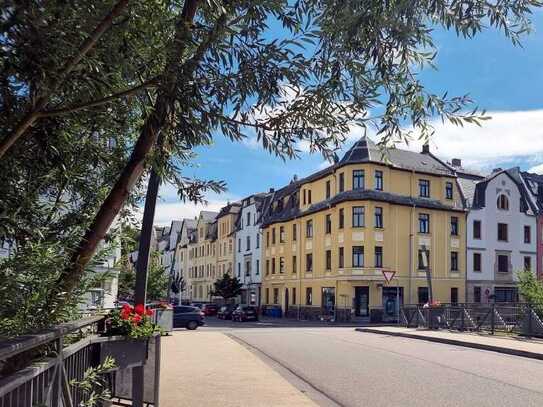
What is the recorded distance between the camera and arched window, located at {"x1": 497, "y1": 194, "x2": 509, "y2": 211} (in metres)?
51.8

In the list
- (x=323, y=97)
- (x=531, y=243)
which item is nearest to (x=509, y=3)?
(x=323, y=97)

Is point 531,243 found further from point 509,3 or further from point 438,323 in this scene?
point 509,3

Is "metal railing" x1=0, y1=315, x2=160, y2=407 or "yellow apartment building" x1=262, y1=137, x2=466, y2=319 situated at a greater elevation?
"yellow apartment building" x1=262, y1=137, x2=466, y2=319

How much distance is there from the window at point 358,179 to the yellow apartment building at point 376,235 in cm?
8

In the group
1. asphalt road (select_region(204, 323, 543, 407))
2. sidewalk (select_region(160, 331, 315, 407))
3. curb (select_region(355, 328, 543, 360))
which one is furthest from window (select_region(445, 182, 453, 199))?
sidewalk (select_region(160, 331, 315, 407))

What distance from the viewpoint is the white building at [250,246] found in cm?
6384

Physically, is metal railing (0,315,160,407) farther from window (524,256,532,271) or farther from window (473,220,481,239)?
window (524,256,532,271)

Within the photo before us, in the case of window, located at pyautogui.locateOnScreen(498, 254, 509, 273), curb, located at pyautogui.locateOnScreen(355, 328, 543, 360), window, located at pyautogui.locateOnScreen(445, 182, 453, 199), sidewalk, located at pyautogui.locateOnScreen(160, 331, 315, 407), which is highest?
window, located at pyautogui.locateOnScreen(445, 182, 453, 199)

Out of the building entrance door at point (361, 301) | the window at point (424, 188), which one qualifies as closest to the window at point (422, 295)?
the building entrance door at point (361, 301)

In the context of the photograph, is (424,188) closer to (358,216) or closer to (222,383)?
(358,216)

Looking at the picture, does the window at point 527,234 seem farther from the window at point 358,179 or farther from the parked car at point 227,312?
the parked car at point 227,312

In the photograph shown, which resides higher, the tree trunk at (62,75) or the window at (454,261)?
the window at (454,261)

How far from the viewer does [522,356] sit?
56.7ft

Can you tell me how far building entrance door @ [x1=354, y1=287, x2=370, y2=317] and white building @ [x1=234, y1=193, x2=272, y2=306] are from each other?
18.9 m
